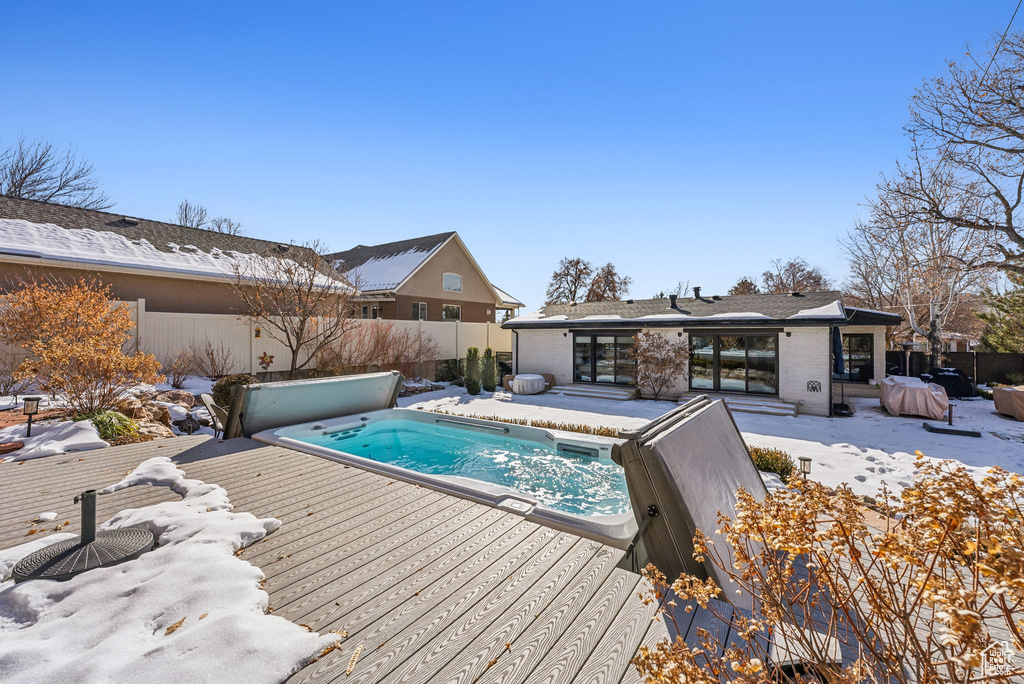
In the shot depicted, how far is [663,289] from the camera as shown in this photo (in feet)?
99.9

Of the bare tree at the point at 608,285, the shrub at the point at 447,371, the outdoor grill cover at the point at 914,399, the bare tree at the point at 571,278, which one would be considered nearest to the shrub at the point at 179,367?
the shrub at the point at 447,371

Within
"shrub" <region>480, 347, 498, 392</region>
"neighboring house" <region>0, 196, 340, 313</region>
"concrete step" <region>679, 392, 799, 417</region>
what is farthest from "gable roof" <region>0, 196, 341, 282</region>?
"concrete step" <region>679, 392, 799, 417</region>

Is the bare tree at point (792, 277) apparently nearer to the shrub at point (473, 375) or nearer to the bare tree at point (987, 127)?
the bare tree at point (987, 127)

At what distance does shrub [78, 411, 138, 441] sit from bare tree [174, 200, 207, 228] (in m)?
25.4

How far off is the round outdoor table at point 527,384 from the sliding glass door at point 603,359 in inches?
55.0

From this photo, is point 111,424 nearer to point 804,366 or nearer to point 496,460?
point 496,460

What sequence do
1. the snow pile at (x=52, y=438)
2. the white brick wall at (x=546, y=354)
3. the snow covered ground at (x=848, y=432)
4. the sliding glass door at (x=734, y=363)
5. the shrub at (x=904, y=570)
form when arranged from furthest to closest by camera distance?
the white brick wall at (x=546, y=354), the sliding glass door at (x=734, y=363), the snow covered ground at (x=848, y=432), the snow pile at (x=52, y=438), the shrub at (x=904, y=570)

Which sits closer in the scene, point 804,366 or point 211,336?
point 804,366

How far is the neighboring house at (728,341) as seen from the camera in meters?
10.2

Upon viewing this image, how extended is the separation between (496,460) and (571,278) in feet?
79.2

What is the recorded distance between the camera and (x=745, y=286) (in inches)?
1232

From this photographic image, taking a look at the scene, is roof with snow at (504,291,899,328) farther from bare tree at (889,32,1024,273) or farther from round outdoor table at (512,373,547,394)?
bare tree at (889,32,1024,273)

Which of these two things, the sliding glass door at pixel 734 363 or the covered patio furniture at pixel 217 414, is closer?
the covered patio furniture at pixel 217 414

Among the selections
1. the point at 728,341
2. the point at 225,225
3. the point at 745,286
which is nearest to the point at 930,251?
the point at 728,341
